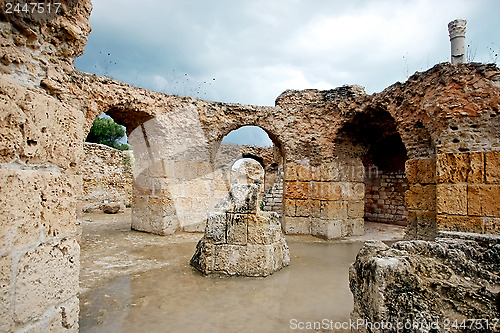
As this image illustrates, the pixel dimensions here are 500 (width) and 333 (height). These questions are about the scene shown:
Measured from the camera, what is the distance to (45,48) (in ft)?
5.43

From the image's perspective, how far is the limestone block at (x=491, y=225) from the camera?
179 inches

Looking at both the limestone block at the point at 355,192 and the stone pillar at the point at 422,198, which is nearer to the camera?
the stone pillar at the point at 422,198

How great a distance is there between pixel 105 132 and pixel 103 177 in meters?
10.7

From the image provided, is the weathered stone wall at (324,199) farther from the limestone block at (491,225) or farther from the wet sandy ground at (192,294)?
the limestone block at (491,225)

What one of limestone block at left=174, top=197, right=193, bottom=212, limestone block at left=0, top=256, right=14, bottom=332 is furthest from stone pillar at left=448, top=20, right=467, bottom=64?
limestone block at left=0, top=256, right=14, bottom=332

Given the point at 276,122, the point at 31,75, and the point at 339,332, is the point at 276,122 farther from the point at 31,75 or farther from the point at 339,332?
the point at 31,75

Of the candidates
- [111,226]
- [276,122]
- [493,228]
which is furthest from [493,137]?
[111,226]

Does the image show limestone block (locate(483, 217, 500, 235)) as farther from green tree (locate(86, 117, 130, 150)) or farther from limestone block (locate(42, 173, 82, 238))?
green tree (locate(86, 117, 130, 150))

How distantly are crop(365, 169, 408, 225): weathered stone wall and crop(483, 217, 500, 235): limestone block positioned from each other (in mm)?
6660

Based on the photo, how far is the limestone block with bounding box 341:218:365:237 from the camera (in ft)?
27.3

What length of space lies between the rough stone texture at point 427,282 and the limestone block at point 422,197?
3415 mm

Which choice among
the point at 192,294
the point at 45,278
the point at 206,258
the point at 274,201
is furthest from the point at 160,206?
the point at 45,278

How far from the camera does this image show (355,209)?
28.2ft

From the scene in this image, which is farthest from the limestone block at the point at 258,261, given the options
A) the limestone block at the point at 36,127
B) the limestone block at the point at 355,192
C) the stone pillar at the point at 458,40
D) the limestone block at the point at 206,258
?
the stone pillar at the point at 458,40
